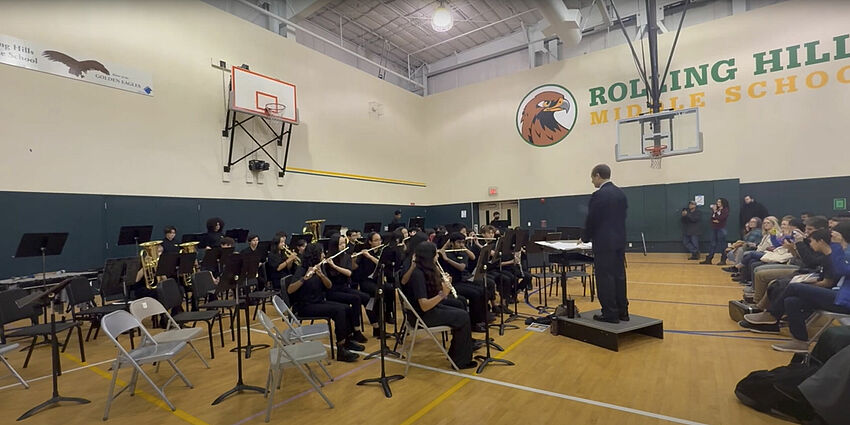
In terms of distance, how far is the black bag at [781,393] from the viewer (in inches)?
111

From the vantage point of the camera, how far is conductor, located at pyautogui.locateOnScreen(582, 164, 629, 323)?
4684 mm

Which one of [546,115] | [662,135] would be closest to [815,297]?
[662,135]

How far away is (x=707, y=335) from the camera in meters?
4.90

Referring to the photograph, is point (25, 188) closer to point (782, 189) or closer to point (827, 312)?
point (827, 312)

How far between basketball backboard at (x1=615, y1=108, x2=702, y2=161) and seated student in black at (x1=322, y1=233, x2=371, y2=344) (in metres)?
9.08

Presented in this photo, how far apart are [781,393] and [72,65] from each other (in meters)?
12.3

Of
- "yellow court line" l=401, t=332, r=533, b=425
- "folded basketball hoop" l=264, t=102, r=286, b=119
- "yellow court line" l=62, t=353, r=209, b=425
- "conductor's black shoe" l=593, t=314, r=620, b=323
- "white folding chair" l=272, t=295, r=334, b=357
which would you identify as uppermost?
"folded basketball hoop" l=264, t=102, r=286, b=119

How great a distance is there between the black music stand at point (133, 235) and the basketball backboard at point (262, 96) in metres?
4.27

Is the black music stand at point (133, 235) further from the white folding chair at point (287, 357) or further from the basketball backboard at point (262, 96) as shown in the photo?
the white folding chair at point (287, 357)

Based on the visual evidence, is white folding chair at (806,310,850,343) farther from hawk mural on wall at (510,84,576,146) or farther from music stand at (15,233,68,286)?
hawk mural on wall at (510,84,576,146)

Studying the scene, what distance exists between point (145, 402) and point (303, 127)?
34.2ft

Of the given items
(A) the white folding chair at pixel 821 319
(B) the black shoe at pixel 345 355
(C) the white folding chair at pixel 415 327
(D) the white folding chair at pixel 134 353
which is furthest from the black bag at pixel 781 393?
(D) the white folding chair at pixel 134 353

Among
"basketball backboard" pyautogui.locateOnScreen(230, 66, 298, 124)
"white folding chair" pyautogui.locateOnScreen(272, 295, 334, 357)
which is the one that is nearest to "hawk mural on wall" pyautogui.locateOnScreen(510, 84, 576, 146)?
"basketball backboard" pyautogui.locateOnScreen(230, 66, 298, 124)

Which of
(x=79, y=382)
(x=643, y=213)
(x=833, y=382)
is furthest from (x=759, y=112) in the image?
(x=79, y=382)
